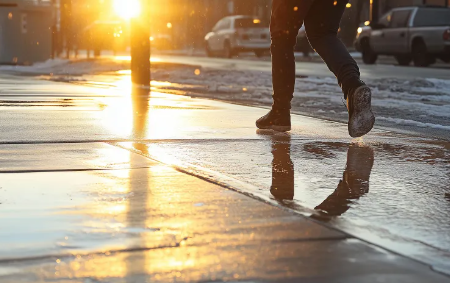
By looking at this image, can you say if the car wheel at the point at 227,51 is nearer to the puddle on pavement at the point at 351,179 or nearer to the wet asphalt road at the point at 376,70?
the wet asphalt road at the point at 376,70

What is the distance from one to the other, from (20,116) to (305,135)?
7.68 feet

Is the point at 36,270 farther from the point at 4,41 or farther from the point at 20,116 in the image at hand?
the point at 4,41

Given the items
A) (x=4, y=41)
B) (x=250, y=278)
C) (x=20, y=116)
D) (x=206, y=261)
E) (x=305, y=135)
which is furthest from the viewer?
(x=4, y=41)

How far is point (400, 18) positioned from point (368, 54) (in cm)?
162

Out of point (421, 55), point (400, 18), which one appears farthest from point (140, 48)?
point (400, 18)

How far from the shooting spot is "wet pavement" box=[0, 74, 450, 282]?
3.04 metres

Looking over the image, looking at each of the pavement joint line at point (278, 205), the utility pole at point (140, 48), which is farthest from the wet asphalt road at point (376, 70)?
the pavement joint line at point (278, 205)

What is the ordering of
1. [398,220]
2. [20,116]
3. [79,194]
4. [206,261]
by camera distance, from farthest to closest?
[20,116], [79,194], [398,220], [206,261]

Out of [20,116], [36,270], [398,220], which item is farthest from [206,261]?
[20,116]

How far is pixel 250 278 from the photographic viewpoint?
9.12 ft

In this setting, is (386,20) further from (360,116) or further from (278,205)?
(278,205)

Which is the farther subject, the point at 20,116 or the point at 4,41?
the point at 4,41

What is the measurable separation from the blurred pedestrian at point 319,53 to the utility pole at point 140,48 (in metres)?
6.45

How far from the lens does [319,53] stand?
6.49 meters
